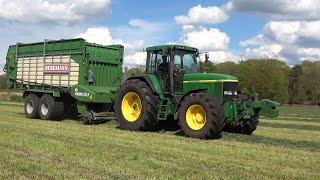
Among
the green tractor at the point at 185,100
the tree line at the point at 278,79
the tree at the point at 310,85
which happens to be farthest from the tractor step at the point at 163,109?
the tree at the point at 310,85

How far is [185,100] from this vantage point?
11133mm

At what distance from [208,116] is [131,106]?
3.29 meters

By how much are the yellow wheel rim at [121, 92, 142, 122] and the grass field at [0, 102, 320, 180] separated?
1.74 m

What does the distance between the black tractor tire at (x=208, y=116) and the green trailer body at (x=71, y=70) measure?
4090mm

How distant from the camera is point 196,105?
10.9m

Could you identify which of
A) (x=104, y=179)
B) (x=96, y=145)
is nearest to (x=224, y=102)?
(x=96, y=145)

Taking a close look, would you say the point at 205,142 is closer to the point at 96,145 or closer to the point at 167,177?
the point at 96,145

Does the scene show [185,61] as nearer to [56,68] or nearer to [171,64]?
[171,64]

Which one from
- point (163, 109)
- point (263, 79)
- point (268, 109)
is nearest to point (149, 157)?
point (163, 109)

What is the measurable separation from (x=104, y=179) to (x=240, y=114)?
6.18 m

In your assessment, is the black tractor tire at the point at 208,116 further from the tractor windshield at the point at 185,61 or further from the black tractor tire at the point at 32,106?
the black tractor tire at the point at 32,106

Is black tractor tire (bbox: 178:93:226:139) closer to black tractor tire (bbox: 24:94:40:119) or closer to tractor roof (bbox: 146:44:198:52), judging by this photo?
tractor roof (bbox: 146:44:198:52)

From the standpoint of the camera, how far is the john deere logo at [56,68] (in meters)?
15.4

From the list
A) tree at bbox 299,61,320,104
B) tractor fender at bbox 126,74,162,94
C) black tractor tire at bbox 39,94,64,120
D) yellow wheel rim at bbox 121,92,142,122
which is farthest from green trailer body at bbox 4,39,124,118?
tree at bbox 299,61,320,104
